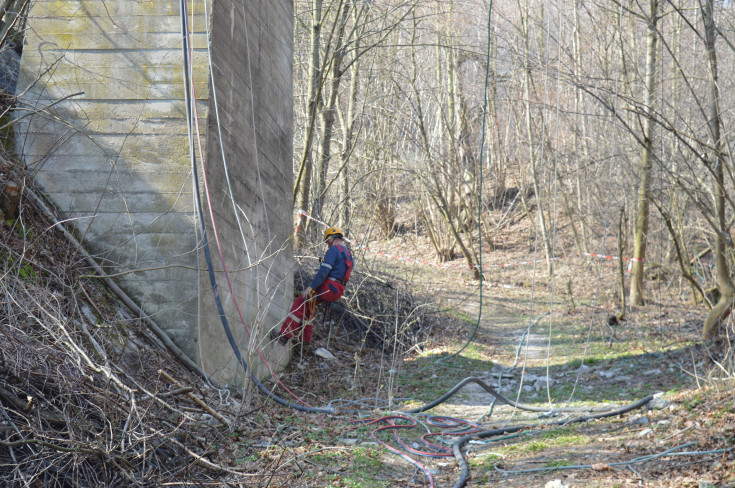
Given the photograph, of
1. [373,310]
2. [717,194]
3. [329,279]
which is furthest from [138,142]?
[717,194]

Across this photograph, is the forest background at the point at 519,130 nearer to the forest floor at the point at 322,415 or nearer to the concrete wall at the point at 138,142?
the forest floor at the point at 322,415

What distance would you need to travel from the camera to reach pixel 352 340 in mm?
9914

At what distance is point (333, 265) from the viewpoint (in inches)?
322

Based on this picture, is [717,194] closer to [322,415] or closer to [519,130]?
[322,415]

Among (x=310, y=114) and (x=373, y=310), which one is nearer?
(x=373, y=310)

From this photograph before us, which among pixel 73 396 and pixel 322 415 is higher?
pixel 73 396

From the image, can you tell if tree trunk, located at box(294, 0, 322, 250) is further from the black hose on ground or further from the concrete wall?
the black hose on ground

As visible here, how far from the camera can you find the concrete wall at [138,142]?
19.8ft

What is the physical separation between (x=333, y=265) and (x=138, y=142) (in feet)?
9.82

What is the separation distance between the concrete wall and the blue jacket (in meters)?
1.68

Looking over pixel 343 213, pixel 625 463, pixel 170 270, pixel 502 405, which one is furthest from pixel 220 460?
pixel 343 213

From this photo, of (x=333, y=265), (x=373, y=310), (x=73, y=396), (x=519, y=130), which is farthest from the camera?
A: (x=519, y=130)

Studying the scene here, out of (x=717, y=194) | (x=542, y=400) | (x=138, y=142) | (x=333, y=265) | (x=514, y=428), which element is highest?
(x=138, y=142)

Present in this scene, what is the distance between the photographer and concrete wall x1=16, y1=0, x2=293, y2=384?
6023 millimetres
